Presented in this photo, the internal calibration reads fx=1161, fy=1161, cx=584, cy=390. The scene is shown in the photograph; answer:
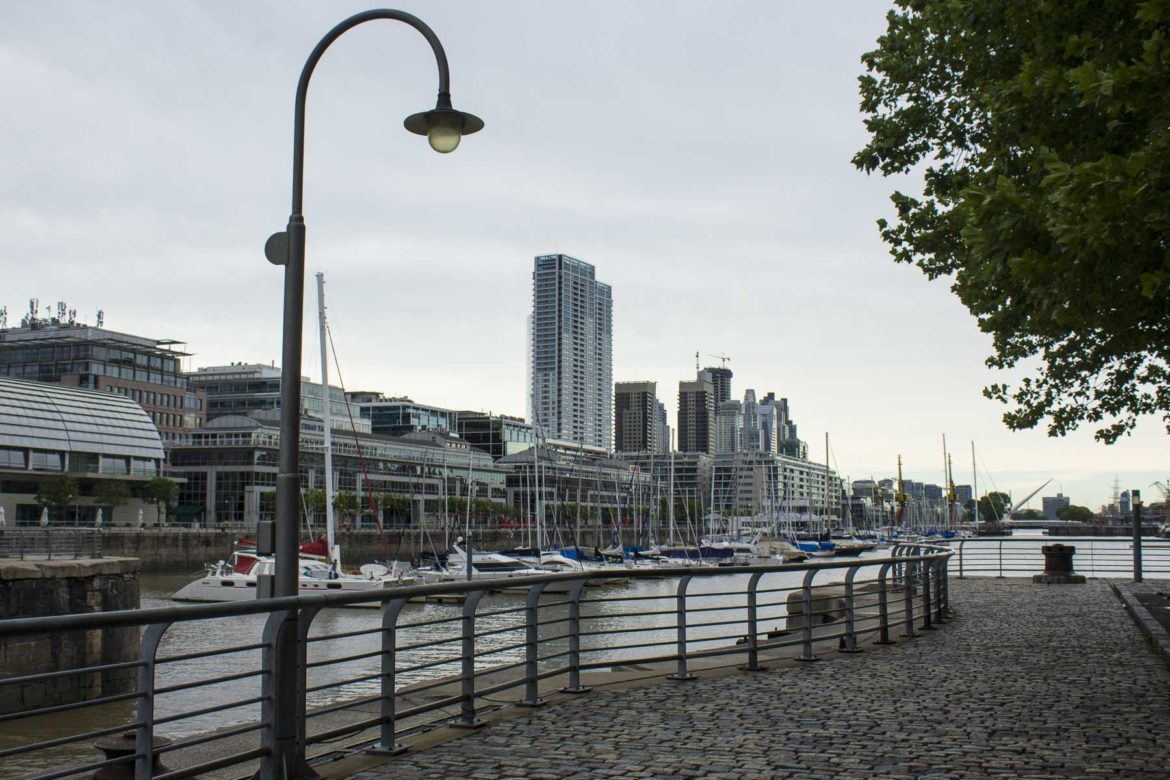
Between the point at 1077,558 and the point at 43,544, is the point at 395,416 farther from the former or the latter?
the point at 1077,558

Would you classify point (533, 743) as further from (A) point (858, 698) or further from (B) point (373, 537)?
(B) point (373, 537)

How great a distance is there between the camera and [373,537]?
10706 cm

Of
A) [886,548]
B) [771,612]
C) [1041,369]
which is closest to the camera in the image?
[1041,369]

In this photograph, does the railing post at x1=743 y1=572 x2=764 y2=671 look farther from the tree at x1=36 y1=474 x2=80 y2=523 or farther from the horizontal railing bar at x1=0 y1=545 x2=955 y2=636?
the tree at x1=36 y1=474 x2=80 y2=523

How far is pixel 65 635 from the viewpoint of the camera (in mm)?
24266

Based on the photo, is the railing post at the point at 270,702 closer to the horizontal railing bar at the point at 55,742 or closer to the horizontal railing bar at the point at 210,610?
the horizontal railing bar at the point at 210,610

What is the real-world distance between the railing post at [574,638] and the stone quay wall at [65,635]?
12.7 m

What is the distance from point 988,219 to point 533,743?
596cm

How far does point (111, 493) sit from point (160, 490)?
16.4ft

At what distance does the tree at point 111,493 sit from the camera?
101062mm

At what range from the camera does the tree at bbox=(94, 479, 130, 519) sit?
101 metres

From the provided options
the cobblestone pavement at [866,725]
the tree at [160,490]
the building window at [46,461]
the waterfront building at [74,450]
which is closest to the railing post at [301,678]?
the cobblestone pavement at [866,725]

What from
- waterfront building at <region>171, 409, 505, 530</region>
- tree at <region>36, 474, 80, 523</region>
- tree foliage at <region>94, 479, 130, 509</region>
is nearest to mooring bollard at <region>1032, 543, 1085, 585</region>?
tree at <region>36, 474, 80, 523</region>

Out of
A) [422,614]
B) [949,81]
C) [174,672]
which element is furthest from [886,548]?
[949,81]
